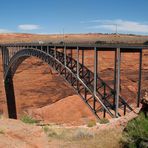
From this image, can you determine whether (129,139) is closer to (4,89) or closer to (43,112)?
(43,112)

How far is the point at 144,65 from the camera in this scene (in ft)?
187

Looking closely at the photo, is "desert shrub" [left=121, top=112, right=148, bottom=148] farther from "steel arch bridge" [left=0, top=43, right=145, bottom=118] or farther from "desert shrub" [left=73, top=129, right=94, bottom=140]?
"steel arch bridge" [left=0, top=43, right=145, bottom=118]

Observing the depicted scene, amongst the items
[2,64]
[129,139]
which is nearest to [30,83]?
[2,64]

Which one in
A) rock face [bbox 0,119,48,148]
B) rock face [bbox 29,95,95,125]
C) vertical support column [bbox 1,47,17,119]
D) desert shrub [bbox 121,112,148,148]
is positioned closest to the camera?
desert shrub [bbox 121,112,148,148]

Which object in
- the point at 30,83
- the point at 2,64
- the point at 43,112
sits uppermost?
the point at 2,64

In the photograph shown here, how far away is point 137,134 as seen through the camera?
11594mm

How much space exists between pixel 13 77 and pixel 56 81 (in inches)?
305

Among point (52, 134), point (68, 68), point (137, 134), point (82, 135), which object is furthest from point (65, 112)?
point (137, 134)

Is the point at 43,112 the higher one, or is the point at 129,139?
the point at 129,139

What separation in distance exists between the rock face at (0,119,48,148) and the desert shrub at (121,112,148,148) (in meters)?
3.97

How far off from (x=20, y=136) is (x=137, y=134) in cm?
604

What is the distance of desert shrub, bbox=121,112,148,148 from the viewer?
1145cm

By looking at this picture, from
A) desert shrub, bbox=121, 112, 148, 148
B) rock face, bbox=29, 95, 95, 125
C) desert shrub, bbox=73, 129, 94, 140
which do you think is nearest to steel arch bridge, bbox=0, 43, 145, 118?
rock face, bbox=29, 95, 95, 125

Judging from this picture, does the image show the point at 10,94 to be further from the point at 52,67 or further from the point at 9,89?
the point at 52,67
